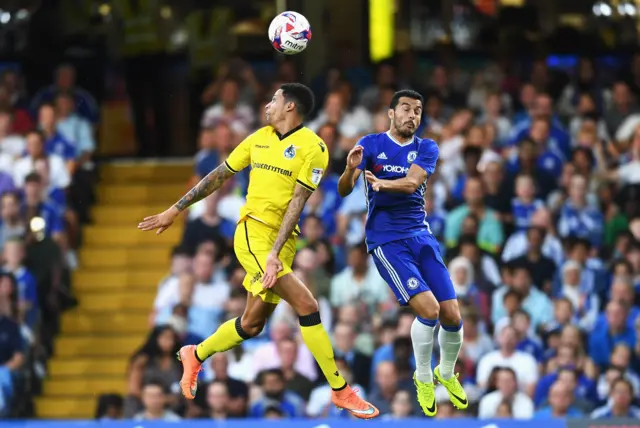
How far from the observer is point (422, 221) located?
1071 cm

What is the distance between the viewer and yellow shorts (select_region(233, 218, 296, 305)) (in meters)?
10.4

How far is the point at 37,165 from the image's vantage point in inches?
667

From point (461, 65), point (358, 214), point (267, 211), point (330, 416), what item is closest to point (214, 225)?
point (358, 214)

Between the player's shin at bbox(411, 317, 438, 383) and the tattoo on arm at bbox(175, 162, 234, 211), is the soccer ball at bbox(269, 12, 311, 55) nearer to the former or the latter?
the tattoo on arm at bbox(175, 162, 234, 211)

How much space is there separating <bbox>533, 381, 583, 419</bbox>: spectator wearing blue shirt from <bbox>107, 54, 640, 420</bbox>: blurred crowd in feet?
0.05

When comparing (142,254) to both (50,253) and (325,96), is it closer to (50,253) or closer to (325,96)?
(50,253)

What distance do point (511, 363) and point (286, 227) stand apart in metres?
5.08

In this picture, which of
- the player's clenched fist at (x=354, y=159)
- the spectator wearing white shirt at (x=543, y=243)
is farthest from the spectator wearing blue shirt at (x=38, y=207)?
the player's clenched fist at (x=354, y=159)

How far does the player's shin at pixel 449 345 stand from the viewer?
10789 mm

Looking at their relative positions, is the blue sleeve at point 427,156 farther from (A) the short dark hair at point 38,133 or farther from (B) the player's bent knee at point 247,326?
(A) the short dark hair at point 38,133

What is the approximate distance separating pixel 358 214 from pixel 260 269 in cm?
548

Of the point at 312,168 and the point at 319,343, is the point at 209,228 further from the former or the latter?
the point at 312,168

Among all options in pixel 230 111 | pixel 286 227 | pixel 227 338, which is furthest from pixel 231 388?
pixel 286 227

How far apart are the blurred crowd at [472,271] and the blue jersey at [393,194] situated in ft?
13.2
